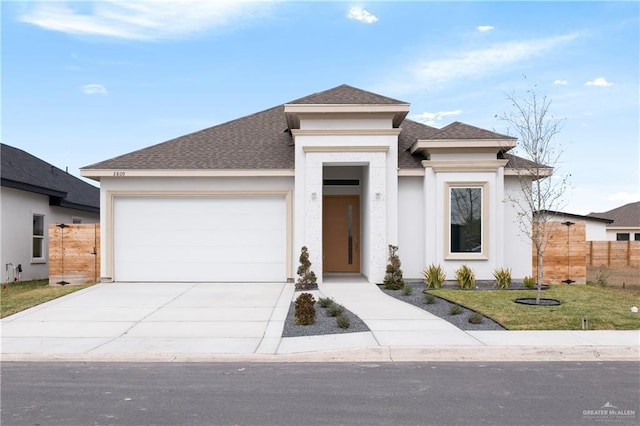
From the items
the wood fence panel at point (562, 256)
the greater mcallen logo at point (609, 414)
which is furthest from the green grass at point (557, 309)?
the greater mcallen logo at point (609, 414)

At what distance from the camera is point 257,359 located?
27.3 ft

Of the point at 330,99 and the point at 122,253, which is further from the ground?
the point at 330,99

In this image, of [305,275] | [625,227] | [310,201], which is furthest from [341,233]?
[625,227]

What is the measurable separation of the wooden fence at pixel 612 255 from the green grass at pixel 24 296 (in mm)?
Result: 20533

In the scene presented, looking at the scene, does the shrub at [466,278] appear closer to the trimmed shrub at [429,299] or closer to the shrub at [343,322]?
the trimmed shrub at [429,299]

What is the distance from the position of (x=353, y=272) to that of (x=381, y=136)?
5.24 metres

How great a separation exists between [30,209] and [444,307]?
15.9m

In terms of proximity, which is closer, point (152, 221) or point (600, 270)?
point (152, 221)

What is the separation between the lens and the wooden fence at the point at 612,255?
76.8 feet

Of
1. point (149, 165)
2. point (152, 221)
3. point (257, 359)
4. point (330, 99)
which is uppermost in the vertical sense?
point (330, 99)

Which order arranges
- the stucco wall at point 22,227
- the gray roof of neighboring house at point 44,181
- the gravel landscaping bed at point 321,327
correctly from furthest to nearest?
the gray roof of neighboring house at point 44,181, the stucco wall at point 22,227, the gravel landscaping bed at point 321,327

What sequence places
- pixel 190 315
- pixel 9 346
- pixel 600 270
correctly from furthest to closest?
pixel 600 270 → pixel 190 315 → pixel 9 346

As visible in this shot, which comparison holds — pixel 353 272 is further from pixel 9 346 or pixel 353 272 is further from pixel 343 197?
pixel 9 346

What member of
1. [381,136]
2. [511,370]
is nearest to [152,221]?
[381,136]
